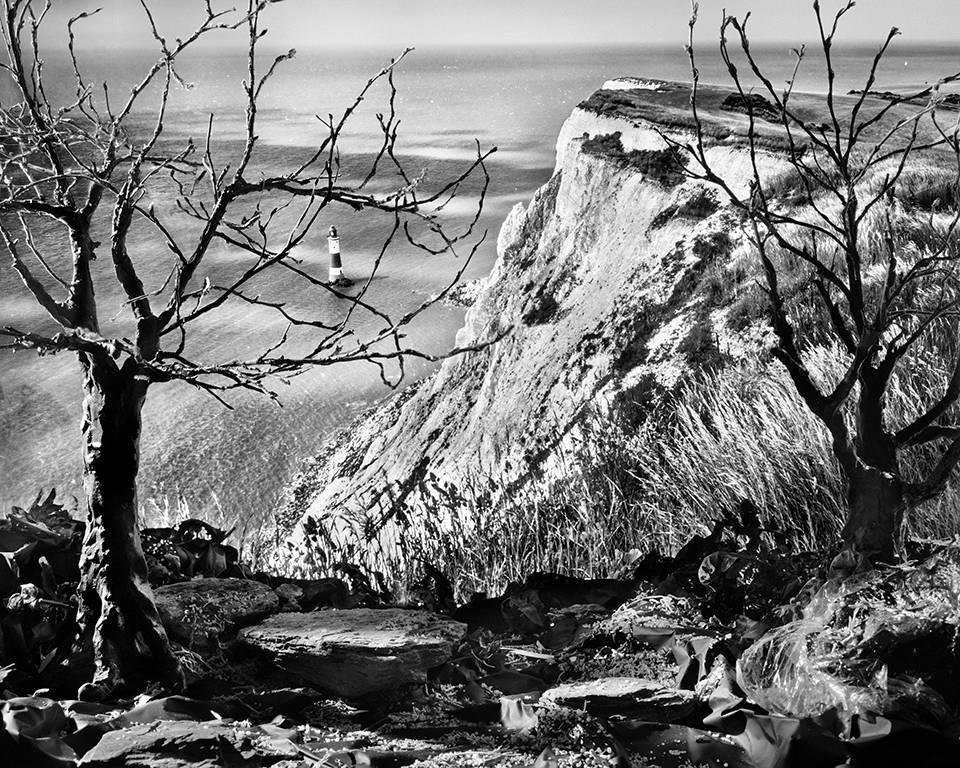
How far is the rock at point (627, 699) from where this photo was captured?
2.66 ft

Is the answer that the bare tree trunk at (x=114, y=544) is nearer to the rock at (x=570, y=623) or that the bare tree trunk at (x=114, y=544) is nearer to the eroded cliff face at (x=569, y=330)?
the rock at (x=570, y=623)

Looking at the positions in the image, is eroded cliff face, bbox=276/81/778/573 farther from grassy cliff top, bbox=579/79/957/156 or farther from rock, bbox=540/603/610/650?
rock, bbox=540/603/610/650

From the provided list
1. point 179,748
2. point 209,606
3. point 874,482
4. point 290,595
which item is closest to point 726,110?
point 874,482

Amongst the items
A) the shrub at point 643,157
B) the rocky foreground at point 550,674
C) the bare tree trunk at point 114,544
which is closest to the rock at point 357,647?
the rocky foreground at point 550,674

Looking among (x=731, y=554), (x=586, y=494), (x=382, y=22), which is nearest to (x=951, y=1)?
(x=382, y=22)

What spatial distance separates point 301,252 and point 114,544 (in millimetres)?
2290

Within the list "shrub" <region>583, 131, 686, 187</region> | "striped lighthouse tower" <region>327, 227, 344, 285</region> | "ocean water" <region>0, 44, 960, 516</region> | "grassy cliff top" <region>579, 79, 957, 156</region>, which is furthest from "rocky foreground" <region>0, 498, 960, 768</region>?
"ocean water" <region>0, 44, 960, 516</region>

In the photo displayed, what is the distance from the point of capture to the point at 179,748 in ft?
2.42

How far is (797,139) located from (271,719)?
4.83 feet

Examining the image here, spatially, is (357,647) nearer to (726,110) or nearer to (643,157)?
(643,157)

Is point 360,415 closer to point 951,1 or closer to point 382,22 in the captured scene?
point 382,22

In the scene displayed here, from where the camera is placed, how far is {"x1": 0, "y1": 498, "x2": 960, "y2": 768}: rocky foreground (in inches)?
28.8

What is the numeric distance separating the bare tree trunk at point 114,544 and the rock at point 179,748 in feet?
0.36

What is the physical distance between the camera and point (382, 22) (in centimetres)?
276
